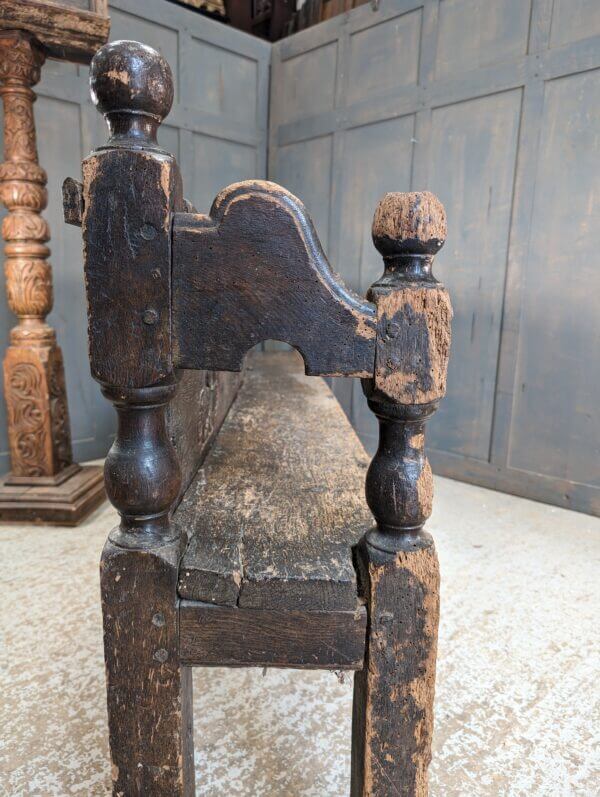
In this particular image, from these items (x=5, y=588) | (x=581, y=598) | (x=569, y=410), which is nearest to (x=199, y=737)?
(x=5, y=588)

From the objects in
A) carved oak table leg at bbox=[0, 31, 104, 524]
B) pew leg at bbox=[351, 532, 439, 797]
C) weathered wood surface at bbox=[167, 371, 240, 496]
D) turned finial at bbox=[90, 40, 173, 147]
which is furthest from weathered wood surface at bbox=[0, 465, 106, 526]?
turned finial at bbox=[90, 40, 173, 147]

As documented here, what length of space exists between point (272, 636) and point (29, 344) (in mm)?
2015

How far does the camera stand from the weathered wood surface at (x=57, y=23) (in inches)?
76.8

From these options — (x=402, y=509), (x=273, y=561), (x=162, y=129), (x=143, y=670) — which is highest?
(x=162, y=129)

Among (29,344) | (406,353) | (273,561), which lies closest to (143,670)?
(273,561)

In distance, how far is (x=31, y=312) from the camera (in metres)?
2.36

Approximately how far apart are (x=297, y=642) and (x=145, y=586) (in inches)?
8.9

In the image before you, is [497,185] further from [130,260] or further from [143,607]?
[143,607]

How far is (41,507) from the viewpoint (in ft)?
7.63

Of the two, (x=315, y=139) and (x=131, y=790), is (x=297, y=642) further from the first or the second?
(x=315, y=139)

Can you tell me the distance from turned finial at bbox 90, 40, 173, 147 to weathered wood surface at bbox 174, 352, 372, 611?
0.55m

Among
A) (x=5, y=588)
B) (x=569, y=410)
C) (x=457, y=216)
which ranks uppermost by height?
(x=457, y=216)

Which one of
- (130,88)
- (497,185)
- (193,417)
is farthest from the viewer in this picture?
(497,185)

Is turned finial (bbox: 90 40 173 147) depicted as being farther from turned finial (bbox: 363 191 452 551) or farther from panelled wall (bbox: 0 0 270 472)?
panelled wall (bbox: 0 0 270 472)
